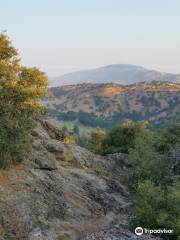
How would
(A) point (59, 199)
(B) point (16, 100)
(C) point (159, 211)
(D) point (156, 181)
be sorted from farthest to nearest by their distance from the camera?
(D) point (156, 181)
(B) point (16, 100)
(A) point (59, 199)
(C) point (159, 211)

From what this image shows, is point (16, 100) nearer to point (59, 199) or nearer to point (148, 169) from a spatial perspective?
point (59, 199)

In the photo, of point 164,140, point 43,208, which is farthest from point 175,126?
point 43,208

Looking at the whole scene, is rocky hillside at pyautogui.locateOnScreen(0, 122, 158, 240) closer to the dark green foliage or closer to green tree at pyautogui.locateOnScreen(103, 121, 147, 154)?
the dark green foliage

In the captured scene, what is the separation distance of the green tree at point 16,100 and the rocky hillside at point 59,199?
2.05 meters

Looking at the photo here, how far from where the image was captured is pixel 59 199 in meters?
36.9

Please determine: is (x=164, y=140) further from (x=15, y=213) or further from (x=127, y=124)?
(x=15, y=213)

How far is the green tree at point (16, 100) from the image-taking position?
125ft

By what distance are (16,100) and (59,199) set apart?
10.9m

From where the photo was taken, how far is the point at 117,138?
78.2m

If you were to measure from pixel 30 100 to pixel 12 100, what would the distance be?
176 cm

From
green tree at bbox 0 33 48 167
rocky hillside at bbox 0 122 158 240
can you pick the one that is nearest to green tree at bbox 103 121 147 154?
rocky hillside at bbox 0 122 158 240

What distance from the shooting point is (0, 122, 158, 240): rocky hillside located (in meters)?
31.4

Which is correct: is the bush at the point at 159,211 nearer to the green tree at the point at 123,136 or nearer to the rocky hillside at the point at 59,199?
the rocky hillside at the point at 59,199

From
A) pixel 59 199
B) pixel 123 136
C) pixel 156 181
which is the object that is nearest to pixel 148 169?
pixel 156 181
